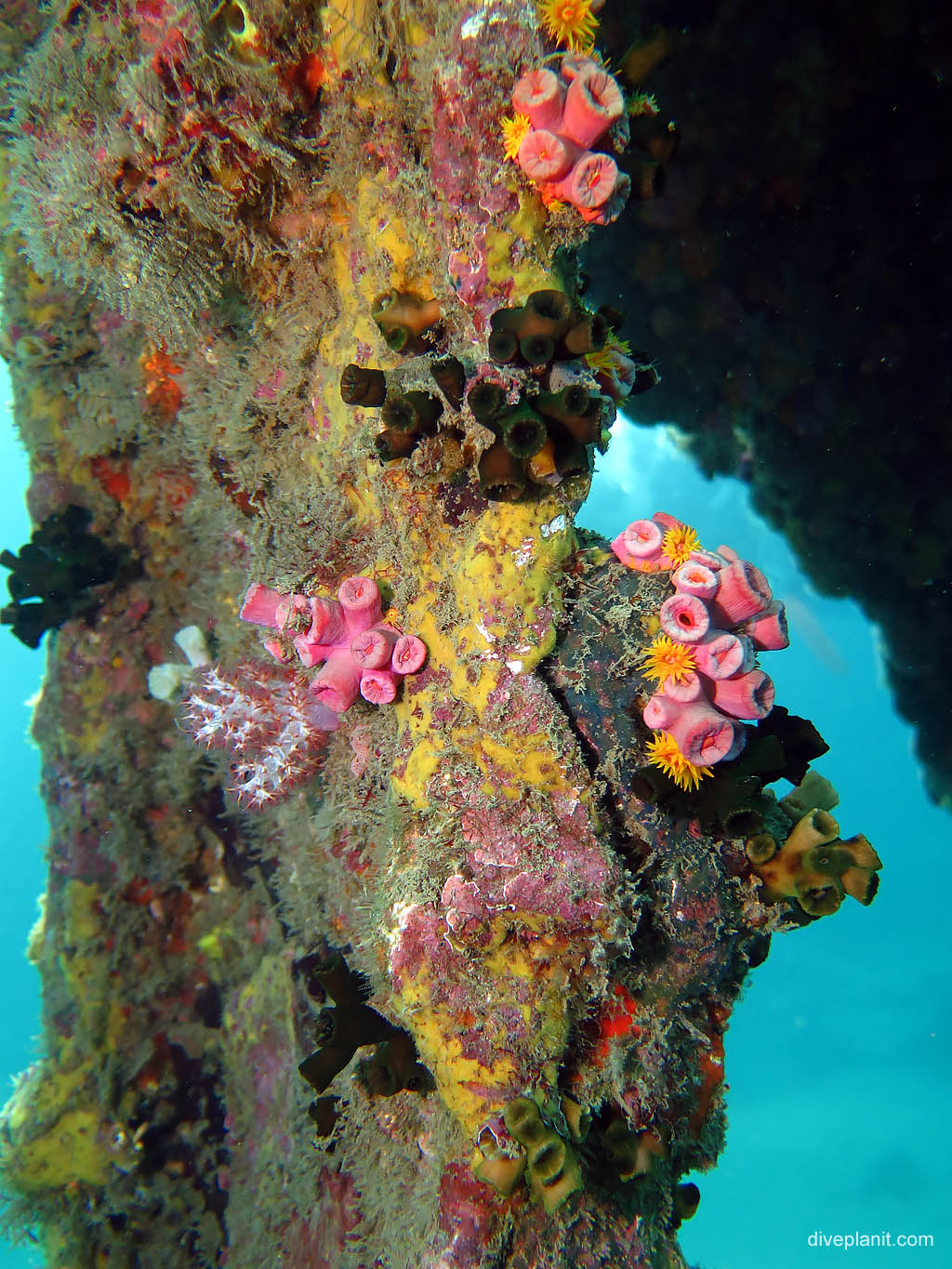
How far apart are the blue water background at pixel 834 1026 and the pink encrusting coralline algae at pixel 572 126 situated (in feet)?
81.6

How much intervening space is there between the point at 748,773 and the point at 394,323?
2.85 meters

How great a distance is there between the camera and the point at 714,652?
9.82 feet

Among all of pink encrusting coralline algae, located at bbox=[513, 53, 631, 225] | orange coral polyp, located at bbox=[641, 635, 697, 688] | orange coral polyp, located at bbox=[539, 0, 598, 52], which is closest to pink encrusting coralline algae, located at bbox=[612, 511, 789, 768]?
orange coral polyp, located at bbox=[641, 635, 697, 688]

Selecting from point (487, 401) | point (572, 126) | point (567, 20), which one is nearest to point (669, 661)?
point (487, 401)

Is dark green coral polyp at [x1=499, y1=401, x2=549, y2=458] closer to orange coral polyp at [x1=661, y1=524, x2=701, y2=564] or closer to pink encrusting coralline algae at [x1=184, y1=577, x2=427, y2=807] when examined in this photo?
orange coral polyp at [x1=661, y1=524, x2=701, y2=564]

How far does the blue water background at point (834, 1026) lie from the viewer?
3148 centimetres

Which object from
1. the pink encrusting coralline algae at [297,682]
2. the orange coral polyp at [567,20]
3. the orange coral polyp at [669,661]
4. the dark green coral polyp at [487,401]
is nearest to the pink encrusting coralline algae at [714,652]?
the orange coral polyp at [669,661]

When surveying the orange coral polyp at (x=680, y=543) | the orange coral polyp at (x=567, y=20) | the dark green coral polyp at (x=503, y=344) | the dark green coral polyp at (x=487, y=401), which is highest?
the orange coral polyp at (x=567, y=20)

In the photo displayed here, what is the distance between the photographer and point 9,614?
570 centimetres

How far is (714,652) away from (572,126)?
2437 mm

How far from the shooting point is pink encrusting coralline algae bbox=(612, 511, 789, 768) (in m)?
2.96

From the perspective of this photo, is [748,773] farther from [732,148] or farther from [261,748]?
[732,148]

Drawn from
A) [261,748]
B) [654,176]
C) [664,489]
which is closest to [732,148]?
[654,176]

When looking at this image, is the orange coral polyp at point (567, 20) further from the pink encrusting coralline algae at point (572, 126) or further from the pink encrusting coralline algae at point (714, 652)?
the pink encrusting coralline algae at point (714, 652)
